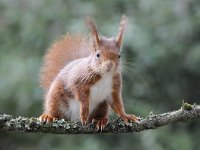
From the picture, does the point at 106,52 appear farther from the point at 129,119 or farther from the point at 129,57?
the point at 129,57

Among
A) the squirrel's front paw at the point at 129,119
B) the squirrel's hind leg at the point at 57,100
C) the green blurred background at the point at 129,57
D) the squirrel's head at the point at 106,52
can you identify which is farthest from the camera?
the green blurred background at the point at 129,57

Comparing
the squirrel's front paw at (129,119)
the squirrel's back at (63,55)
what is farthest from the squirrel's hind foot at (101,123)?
the squirrel's back at (63,55)

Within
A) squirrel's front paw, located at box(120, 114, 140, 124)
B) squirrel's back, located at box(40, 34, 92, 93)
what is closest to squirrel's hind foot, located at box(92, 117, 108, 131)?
squirrel's front paw, located at box(120, 114, 140, 124)

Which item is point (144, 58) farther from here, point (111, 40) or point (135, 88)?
point (111, 40)

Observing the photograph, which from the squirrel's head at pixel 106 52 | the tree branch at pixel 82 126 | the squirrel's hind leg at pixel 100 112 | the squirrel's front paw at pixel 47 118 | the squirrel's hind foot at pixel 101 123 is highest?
the squirrel's head at pixel 106 52

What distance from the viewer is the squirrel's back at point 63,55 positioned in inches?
188

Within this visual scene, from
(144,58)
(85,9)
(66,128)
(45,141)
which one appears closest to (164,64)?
(144,58)

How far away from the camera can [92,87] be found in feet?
13.7

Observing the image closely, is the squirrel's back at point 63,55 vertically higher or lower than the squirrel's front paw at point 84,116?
higher

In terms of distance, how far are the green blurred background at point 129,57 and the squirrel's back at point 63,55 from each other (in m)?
0.83

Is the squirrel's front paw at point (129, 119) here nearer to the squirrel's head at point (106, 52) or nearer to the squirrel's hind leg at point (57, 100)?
the squirrel's head at point (106, 52)

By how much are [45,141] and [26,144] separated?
0.29 metres

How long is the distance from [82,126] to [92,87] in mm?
326

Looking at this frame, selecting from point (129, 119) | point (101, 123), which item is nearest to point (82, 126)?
point (101, 123)
